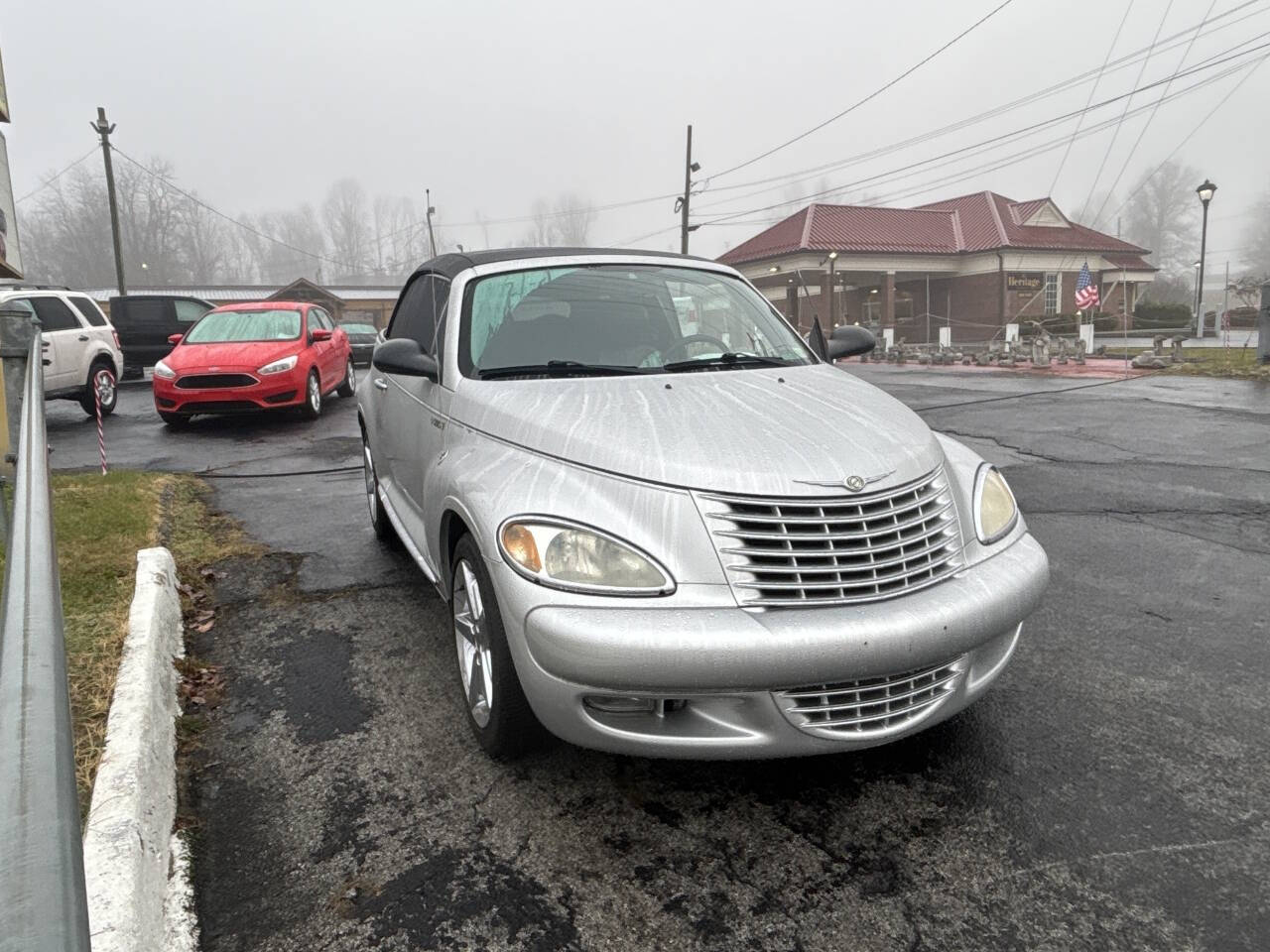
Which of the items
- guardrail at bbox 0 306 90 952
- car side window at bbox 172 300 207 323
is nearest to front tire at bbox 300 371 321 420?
car side window at bbox 172 300 207 323

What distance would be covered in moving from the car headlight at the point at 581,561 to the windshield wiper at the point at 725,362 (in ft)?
4.29

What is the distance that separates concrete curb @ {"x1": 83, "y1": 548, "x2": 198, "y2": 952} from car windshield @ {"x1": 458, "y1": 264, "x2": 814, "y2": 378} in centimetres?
164

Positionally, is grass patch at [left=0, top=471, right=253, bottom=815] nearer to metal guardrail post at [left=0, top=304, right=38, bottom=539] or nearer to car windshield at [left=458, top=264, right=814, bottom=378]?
metal guardrail post at [left=0, top=304, right=38, bottom=539]

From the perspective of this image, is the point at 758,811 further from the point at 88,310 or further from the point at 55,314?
the point at 88,310

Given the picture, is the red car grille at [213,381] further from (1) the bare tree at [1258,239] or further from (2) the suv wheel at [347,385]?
(1) the bare tree at [1258,239]

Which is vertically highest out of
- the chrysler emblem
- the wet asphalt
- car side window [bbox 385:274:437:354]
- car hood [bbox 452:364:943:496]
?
car side window [bbox 385:274:437:354]

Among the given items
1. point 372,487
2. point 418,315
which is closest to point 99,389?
point 372,487

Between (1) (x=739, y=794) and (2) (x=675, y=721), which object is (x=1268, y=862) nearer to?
(1) (x=739, y=794)

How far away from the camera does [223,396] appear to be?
1093 centimetres

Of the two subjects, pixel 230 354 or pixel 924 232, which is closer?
pixel 230 354

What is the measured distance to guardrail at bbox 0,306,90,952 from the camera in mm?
903

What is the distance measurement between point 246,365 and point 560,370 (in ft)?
29.3

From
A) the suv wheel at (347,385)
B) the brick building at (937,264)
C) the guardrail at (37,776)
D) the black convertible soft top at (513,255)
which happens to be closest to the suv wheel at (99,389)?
the suv wheel at (347,385)

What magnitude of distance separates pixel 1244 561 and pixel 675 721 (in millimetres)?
4186
